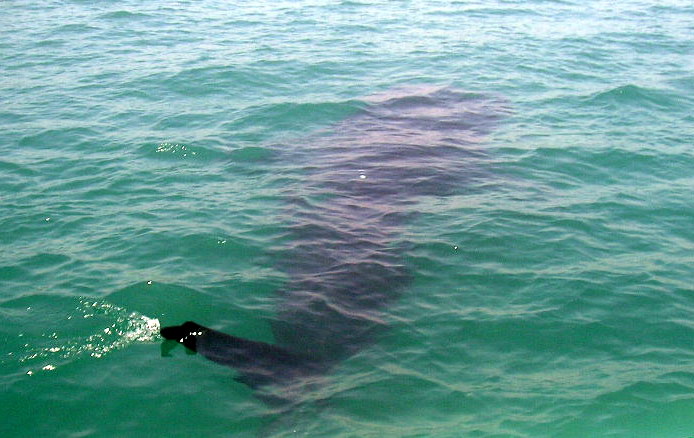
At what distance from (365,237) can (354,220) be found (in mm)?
514

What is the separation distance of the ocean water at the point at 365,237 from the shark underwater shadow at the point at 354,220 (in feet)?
0.33

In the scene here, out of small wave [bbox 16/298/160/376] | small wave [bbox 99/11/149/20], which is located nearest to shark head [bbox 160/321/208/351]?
small wave [bbox 16/298/160/376]

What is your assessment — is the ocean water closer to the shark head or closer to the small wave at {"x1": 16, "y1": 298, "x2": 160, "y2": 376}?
the small wave at {"x1": 16, "y1": 298, "x2": 160, "y2": 376}

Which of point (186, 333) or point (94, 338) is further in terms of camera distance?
point (94, 338)

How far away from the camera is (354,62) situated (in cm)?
1664

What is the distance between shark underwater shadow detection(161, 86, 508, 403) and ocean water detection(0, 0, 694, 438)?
0.10 m

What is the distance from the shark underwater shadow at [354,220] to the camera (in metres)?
7.13

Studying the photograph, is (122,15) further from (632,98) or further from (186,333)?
(186,333)

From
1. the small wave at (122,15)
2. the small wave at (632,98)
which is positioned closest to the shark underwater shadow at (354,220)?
the small wave at (632,98)

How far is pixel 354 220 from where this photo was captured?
9.80m

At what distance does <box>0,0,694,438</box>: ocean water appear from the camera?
6.64 m

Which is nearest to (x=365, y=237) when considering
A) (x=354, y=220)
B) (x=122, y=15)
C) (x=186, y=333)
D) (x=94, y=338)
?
(x=354, y=220)

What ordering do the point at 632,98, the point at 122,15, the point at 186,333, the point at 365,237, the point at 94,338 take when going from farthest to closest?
the point at 122,15 < the point at 632,98 < the point at 365,237 < the point at 94,338 < the point at 186,333

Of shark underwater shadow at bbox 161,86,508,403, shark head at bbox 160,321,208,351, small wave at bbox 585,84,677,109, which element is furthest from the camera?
small wave at bbox 585,84,677,109
